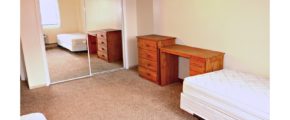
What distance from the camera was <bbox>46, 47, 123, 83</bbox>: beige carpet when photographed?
440cm

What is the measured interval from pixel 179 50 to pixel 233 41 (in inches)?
31.6

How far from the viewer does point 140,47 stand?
439 cm

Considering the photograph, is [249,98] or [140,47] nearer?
[249,98]

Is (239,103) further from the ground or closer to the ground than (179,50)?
closer to the ground

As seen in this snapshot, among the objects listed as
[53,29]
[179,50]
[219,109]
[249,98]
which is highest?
[53,29]

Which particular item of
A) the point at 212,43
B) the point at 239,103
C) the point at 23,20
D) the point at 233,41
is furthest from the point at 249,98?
the point at 23,20

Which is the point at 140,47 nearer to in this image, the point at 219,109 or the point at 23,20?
the point at 23,20

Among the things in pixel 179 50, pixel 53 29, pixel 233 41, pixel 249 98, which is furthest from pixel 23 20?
pixel 249 98

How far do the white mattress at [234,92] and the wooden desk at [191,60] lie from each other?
7.4 inches

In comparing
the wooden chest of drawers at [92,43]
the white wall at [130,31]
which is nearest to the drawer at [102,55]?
the wooden chest of drawers at [92,43]

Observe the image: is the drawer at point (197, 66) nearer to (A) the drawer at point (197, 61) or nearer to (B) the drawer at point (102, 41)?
(A) the drawer at point (197, 61)

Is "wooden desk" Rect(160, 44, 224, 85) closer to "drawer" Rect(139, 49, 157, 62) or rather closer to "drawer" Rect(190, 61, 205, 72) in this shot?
"drawer" Rect(190, 61, 205, 72)
